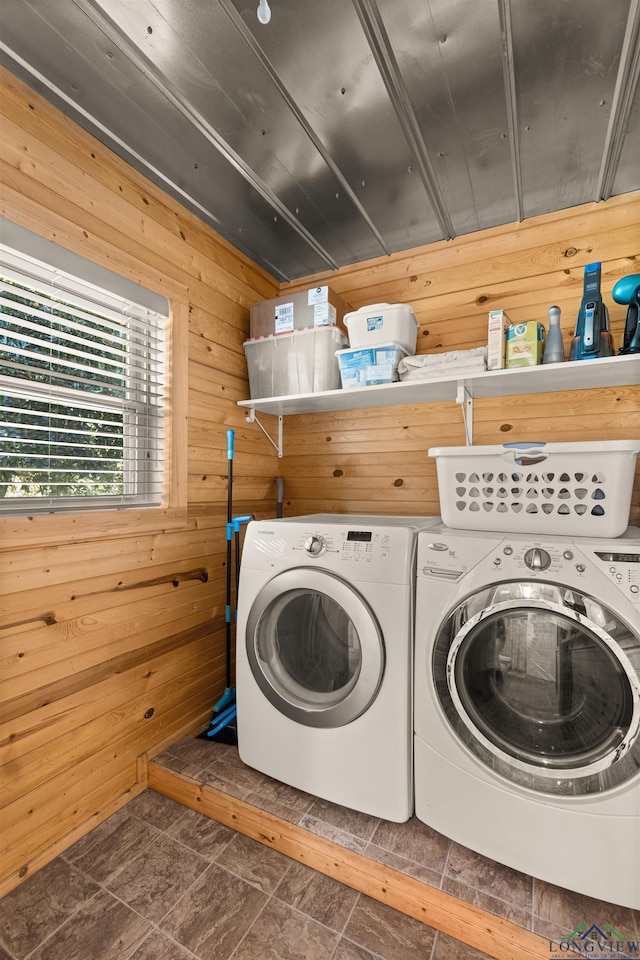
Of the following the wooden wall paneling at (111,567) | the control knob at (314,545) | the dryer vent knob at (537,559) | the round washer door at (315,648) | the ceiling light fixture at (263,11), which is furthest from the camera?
the control knob at (314,545)

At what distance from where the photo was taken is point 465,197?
185cm

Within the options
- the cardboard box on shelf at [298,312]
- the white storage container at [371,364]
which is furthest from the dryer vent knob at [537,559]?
the cardboard box on shelf at [298,312]

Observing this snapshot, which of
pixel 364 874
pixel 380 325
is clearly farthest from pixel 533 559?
pixel 380 325


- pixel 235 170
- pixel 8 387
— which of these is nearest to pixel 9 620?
pixel 8 387

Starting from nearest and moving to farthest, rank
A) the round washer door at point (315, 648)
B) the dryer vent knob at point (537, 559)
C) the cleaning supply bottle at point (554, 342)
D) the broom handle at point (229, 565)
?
the dryer vent knob at point (537, 559) → the round washer door at point (315, 648) → the cleaning supply bottle at point (554, 342) → the broom handle at point (229, 565)

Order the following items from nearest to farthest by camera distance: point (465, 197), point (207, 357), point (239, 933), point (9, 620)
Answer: point (239, 933), point (9, 620), point (465, 197), point (207, 357)

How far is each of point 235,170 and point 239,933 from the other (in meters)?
2.46

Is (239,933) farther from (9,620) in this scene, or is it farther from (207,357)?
(207,357)

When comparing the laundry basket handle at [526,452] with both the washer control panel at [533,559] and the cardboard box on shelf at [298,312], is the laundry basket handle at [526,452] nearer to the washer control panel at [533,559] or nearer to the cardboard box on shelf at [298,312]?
the washer control panel at [533,559]

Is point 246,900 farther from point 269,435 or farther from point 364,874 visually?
point 269,435

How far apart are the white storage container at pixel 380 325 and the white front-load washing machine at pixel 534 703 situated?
0.94 m

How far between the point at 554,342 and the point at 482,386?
0.31m

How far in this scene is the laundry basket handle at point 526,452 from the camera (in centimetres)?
136

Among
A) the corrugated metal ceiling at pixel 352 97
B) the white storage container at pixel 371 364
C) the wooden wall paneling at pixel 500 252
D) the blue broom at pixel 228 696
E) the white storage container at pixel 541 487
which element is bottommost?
the blue broom at pixel 228 696
